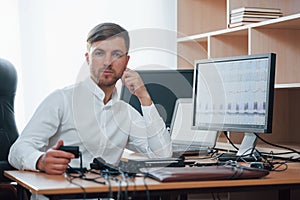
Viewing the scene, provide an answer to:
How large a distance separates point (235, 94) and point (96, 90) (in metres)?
0.69

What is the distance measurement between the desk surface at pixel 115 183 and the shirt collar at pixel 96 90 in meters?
0.34

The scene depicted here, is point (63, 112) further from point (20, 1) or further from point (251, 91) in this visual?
point (20, 1)

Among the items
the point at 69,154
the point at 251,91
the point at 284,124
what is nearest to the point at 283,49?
the point at 284,124

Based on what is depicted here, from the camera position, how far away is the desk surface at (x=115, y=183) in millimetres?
1702

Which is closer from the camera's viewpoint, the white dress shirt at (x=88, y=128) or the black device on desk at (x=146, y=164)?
the black device on desk at (x=146, y=164)

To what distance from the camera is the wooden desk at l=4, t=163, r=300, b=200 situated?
1709 millimetres

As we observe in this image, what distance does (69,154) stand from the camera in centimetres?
197

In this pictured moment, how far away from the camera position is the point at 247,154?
2.49 metres

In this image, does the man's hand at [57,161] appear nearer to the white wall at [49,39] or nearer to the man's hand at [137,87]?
the man's hand at [137,87]

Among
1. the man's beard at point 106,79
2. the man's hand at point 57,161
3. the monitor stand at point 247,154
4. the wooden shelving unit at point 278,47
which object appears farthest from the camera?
the wooden shelving unit at point 278,47

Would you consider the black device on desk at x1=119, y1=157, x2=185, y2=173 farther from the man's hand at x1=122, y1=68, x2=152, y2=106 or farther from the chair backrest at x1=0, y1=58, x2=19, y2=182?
the chair backrest at x1=0, y1=58, x2=19, y2=182

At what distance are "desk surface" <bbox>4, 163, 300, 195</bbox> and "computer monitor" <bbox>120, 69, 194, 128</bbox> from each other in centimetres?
53

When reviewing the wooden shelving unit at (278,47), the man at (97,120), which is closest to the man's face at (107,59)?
the man at (97,120)

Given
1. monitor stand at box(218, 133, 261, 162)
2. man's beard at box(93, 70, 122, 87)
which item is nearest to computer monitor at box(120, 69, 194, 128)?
man's beard at box(93, 70, 122, 87)
